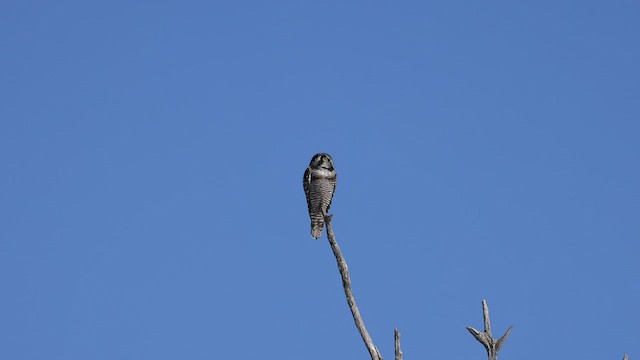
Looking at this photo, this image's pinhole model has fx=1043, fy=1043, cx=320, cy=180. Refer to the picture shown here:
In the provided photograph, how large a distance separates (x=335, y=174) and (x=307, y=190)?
0.69 m

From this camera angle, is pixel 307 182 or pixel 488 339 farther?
pixel 307 182

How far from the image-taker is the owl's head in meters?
21.8

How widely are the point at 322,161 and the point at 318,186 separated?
1.74 feet

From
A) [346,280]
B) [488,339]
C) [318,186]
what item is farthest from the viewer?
[318,186]

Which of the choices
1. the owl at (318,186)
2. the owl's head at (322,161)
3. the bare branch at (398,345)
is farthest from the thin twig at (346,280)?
the owl's head at (322,161)

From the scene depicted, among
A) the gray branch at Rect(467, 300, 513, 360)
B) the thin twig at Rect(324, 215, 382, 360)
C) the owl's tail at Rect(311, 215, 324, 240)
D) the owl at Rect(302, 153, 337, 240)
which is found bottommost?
the gray branch at Rect(467, 300, 513, 360)

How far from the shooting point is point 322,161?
21.8 meters

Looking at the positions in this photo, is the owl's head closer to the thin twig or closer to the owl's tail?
the owl's tail

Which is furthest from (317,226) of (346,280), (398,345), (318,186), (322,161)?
(398,345)

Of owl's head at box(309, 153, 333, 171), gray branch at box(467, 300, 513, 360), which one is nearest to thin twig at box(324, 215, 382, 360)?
gray branch at box(467, 300, 513, 360)

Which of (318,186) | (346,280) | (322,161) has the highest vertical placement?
(322,161)

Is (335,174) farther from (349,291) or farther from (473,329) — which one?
(473,329)

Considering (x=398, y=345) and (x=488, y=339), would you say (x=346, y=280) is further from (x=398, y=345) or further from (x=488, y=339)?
(x=488, y=339)

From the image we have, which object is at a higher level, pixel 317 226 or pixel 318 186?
pixel 318 186
